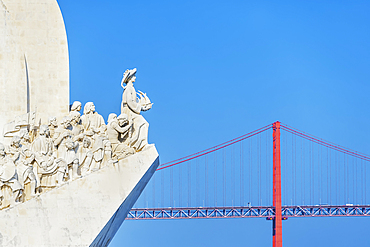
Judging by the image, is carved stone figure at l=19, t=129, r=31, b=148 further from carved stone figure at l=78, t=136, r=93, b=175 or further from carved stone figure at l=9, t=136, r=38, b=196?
carved stone figure at l=78, t=136, r=93, b=175

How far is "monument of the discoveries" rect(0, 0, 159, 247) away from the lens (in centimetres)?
1075

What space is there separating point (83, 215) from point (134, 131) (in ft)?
6.48

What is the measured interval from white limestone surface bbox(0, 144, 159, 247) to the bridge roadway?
21724 millimetres

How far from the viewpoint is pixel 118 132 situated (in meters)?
12.0

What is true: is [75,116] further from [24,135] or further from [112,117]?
[24,135]

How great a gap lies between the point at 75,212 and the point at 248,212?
23491mm

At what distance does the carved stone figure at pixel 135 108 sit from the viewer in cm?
1212

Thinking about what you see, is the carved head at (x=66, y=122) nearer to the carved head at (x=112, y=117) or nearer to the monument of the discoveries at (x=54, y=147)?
the monument of the discoveries at (x=54, y=147)

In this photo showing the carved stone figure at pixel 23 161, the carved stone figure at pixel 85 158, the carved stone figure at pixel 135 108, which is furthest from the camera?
the carved stone figure at pixel 135 108

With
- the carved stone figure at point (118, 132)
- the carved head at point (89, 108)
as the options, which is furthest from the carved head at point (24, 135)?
the carved stone figure at point (118, 132)

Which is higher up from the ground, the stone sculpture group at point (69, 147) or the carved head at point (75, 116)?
the carved head at point (75, 116)

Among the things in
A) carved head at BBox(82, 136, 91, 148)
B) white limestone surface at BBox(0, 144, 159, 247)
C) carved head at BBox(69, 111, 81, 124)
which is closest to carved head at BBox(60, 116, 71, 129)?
carved head at BBox(69, 111, 81, 124)

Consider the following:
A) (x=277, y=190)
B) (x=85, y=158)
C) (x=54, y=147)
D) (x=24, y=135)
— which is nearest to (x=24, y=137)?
(x=24, y=135)

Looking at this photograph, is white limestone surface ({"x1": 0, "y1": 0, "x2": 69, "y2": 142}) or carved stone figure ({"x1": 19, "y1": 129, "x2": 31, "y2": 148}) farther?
white limestone surface ({"x1": 0, "y1": 0, "x2": 69, "y2": 142})
